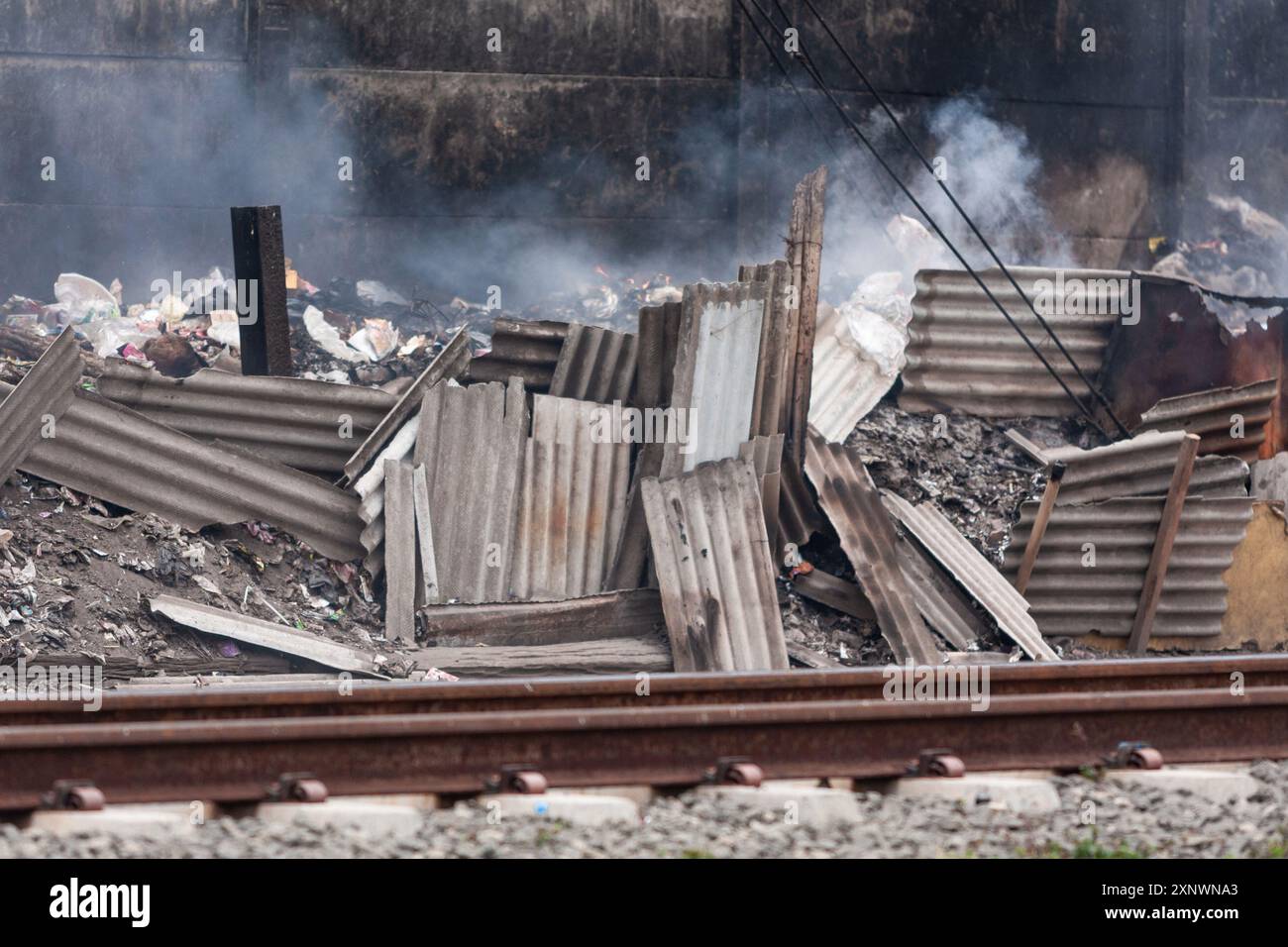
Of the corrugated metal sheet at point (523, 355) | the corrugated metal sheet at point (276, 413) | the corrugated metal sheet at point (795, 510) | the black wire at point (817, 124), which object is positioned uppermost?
the black wire at point (817, 124)

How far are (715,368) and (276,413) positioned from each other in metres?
2.65

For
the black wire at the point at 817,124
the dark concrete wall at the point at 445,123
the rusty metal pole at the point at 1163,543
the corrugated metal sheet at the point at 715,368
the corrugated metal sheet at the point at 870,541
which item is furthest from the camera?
the black wire at the point at 817,124

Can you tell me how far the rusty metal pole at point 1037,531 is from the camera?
988 cm

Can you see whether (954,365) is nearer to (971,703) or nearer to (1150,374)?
(1150,374)

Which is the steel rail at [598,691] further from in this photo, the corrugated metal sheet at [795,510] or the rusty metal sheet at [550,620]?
the corrugated metal sheet at [795,510]

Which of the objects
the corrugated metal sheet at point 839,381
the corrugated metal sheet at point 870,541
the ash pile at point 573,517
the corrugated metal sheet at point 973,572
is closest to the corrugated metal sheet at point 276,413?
the ash pile at point 573,517

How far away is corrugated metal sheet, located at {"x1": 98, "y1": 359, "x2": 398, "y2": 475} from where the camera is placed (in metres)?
9.22

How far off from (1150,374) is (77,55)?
34.0 ft

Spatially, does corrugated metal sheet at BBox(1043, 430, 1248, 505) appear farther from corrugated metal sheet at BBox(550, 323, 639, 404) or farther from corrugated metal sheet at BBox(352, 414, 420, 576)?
corrugated metal sheet at BBox(352, 414, 420, 576)

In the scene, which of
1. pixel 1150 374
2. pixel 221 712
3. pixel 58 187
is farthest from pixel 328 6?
pixel 221 712

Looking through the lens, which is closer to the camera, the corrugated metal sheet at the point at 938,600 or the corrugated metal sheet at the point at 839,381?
the corrugated metal sheet at the point at 938,600

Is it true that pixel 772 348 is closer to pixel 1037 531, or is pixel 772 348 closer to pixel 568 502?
pixel 568 502

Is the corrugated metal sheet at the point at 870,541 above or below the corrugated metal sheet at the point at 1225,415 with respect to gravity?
below

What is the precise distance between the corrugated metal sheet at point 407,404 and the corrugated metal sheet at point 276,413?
11 cm
